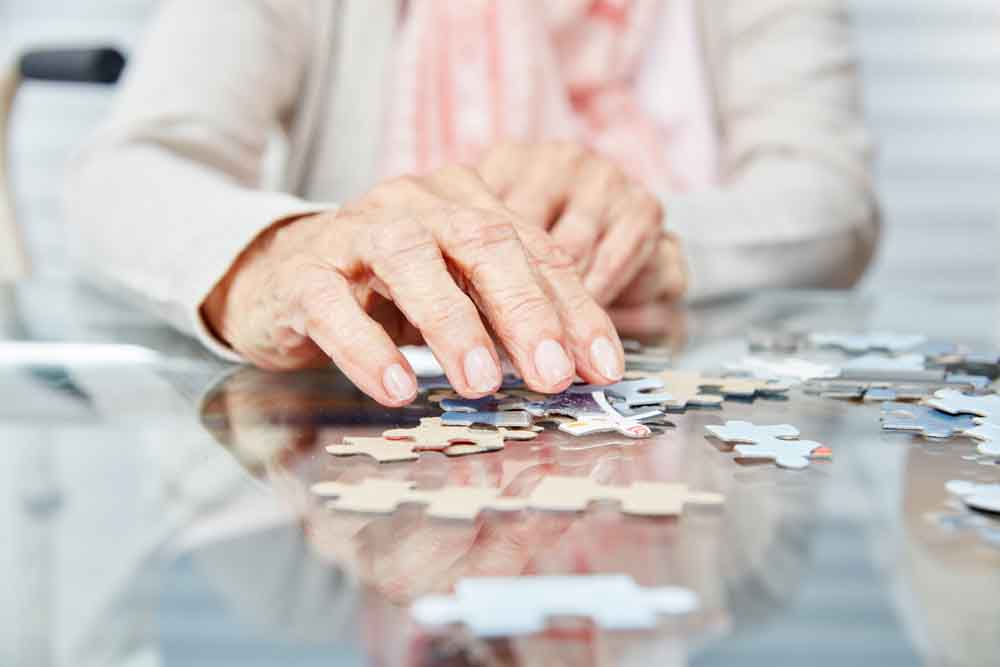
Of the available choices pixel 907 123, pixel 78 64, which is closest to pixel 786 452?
pixel 78 64

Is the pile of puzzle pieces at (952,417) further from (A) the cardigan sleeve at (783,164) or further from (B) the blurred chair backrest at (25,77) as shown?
(B) the blurred chair backrest at (25,77)

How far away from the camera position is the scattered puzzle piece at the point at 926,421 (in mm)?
662

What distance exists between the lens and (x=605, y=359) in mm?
746

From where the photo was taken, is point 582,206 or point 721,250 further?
point 721,250

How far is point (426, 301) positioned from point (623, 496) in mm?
268

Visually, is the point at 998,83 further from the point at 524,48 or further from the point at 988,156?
the point at 524,48

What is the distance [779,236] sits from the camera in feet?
4.99

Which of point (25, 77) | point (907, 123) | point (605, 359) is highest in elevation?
point (25, 77)

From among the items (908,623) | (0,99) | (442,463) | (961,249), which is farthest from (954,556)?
(961,249)

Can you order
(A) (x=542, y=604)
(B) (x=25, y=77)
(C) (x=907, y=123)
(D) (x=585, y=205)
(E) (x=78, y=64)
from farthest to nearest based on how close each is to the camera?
(C) (x=907, y=123) → (B) (x=25, y=77) → (E) (x=78, y=64) → (D) (x=585, y=205) → (A) (x=542, y=604)

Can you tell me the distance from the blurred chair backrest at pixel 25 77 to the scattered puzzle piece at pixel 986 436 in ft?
3.93

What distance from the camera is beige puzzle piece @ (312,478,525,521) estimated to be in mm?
503

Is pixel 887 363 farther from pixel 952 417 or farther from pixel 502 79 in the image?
pixel 502 79

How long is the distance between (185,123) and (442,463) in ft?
3.28
